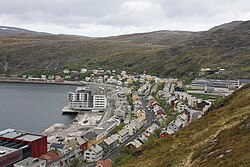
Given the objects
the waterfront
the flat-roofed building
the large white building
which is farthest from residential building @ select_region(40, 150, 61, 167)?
the large white building

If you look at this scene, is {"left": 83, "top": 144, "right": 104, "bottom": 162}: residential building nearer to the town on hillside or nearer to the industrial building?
the town on hillside

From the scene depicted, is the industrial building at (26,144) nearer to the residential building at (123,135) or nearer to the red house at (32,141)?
the red house at (32,141)

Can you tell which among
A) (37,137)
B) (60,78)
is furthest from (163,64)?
(37,137)

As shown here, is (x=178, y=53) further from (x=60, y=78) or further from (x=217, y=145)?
(x=217, y=145)

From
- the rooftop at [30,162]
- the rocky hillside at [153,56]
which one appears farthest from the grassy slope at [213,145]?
the rocky hillside at [153,56]

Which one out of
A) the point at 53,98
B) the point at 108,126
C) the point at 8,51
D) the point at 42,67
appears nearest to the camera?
the point at 108,126

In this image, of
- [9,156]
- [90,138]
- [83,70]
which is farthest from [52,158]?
[83,70]
